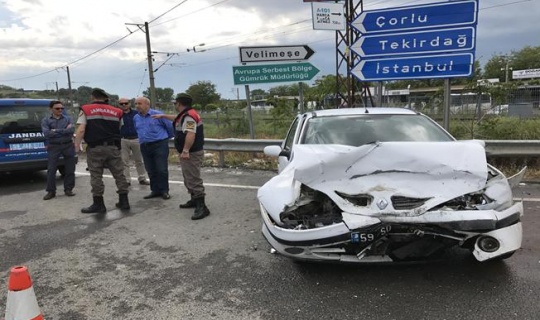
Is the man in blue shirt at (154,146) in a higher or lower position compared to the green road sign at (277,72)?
lower

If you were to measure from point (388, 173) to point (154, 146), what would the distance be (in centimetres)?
475

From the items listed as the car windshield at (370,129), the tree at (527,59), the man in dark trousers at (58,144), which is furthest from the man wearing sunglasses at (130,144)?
the tree at (527,59)

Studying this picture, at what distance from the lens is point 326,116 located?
16.8 feet

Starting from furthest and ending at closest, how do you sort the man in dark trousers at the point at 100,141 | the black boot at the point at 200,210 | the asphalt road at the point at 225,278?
1. the man in dark trousers at the point at 100,141
2. the black boot at the point at 200,210
3. the asphalt road at the point at 225,278

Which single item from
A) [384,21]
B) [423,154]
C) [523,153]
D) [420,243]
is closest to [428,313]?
[420,243]

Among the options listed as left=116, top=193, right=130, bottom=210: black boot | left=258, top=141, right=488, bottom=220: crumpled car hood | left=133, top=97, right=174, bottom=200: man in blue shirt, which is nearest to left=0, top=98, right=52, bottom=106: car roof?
left=133, top=97, right=174, bottom=200: man in blue shirt

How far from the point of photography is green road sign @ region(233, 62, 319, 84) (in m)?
10.0

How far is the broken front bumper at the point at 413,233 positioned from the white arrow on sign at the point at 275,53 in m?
7.08

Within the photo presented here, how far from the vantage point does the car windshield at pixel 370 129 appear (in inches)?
179

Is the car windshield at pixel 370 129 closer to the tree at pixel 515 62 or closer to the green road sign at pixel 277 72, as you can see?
the green road sign at pixel 277 72

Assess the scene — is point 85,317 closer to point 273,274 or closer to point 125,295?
point 125,295

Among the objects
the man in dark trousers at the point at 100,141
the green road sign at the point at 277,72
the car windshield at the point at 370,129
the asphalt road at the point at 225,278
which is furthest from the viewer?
the green road sign at the point at 277,72

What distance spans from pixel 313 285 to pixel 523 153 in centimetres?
552

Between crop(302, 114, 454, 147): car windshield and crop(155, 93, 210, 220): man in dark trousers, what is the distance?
1.68m
